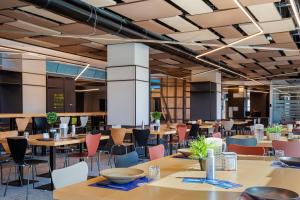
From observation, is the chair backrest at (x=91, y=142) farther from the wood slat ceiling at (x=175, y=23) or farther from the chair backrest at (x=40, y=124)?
the chair backrest at (x=40, y=124)

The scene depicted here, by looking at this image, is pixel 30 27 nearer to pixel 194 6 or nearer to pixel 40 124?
pixel 40 124

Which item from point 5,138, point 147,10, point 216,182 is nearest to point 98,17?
point 147,10

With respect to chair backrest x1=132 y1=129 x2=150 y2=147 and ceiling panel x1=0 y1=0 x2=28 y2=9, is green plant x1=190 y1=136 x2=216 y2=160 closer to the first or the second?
ceiling panel x1=0 y1=0 x2=28 y2=9

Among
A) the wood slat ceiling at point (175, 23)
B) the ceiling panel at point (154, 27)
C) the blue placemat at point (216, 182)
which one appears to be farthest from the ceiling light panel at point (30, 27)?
the blue placemat at point (216, 182)

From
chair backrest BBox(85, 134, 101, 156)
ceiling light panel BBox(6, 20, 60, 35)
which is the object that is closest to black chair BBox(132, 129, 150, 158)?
chair backrest BBox(85, 134, 101, 156)

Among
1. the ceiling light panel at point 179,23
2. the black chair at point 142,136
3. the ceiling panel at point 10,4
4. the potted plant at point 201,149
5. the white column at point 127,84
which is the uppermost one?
the ceiling light panel at point 179,23

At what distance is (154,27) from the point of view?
7809 millimetres

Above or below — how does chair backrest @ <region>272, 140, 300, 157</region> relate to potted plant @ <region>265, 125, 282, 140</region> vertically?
below

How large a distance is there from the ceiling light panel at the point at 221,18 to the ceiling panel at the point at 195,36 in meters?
0.71

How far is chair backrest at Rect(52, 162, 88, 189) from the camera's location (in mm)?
2178

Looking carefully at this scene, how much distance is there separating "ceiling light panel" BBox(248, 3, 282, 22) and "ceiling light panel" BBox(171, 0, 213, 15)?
858mm

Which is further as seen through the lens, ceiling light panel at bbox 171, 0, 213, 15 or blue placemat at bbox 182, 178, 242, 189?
ceiling light panel at bbox 171, 0, 213, 15

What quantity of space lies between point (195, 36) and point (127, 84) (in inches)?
88.7

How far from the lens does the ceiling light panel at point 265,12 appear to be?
6311 mm
